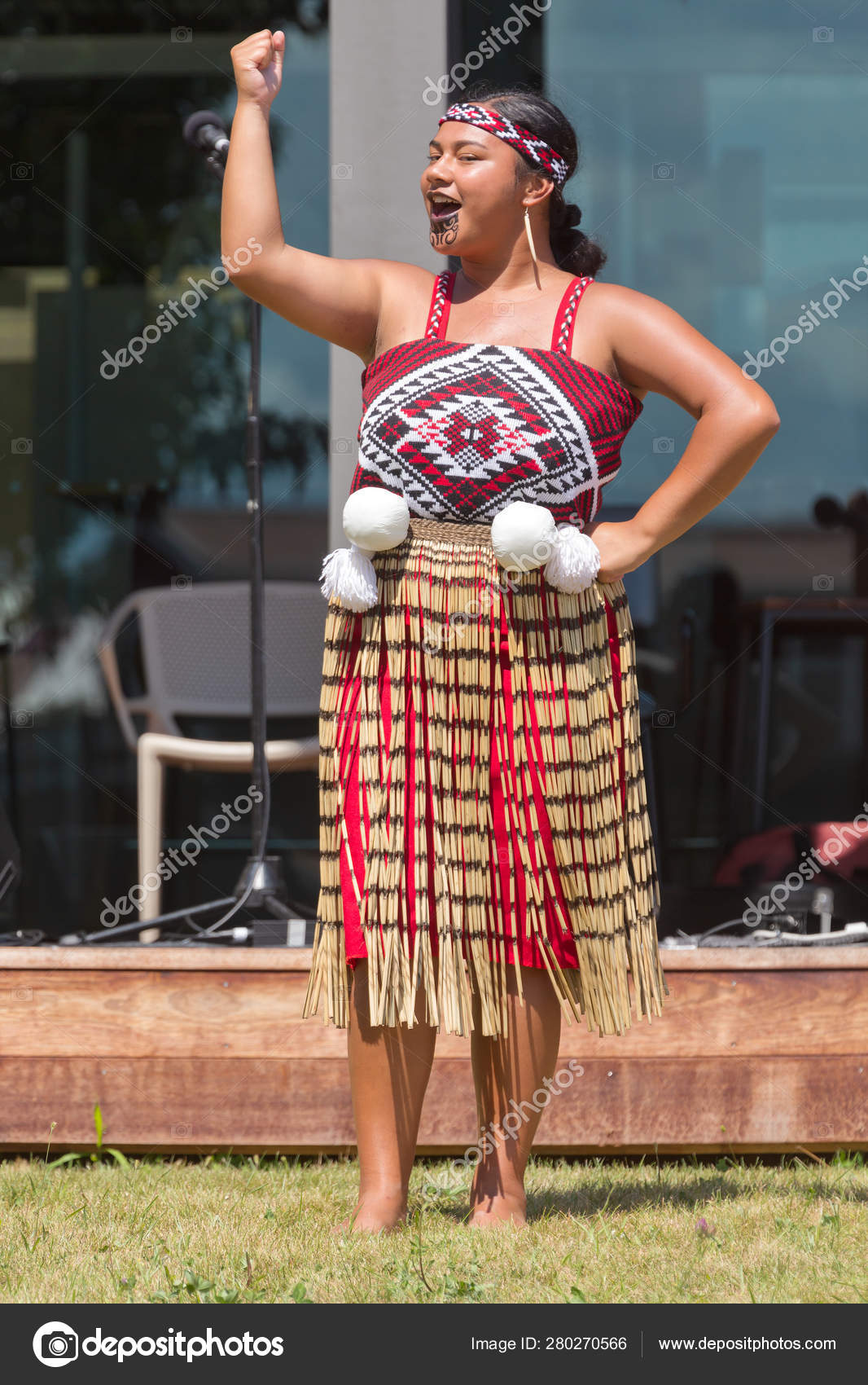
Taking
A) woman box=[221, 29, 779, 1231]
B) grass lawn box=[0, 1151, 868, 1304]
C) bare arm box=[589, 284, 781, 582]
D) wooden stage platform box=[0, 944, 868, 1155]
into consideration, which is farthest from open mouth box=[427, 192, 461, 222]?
grass lawn box=[0, 1151, 868, 1304]

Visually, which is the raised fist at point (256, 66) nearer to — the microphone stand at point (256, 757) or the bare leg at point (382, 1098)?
the microphone stand at point (256, 757)

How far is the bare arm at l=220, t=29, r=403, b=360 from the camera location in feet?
5.57

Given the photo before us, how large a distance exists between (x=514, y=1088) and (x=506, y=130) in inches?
48.5

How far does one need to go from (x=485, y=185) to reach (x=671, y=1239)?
4.57 ft

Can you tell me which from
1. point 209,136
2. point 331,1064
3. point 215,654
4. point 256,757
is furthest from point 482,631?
point 215,654

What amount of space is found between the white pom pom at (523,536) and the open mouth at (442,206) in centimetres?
39

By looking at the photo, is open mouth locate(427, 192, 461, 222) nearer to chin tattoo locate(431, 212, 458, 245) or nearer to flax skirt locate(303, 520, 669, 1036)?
chin tattoo locate(431, 212, 458, 245)

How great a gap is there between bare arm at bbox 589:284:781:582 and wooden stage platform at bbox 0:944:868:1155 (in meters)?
0.80

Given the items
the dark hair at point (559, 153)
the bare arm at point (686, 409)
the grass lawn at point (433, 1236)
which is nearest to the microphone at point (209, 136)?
the dark hair at point (559, 153)

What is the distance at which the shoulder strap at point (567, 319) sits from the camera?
5.81 feet

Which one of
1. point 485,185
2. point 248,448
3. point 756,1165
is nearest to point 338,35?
point 248,448
